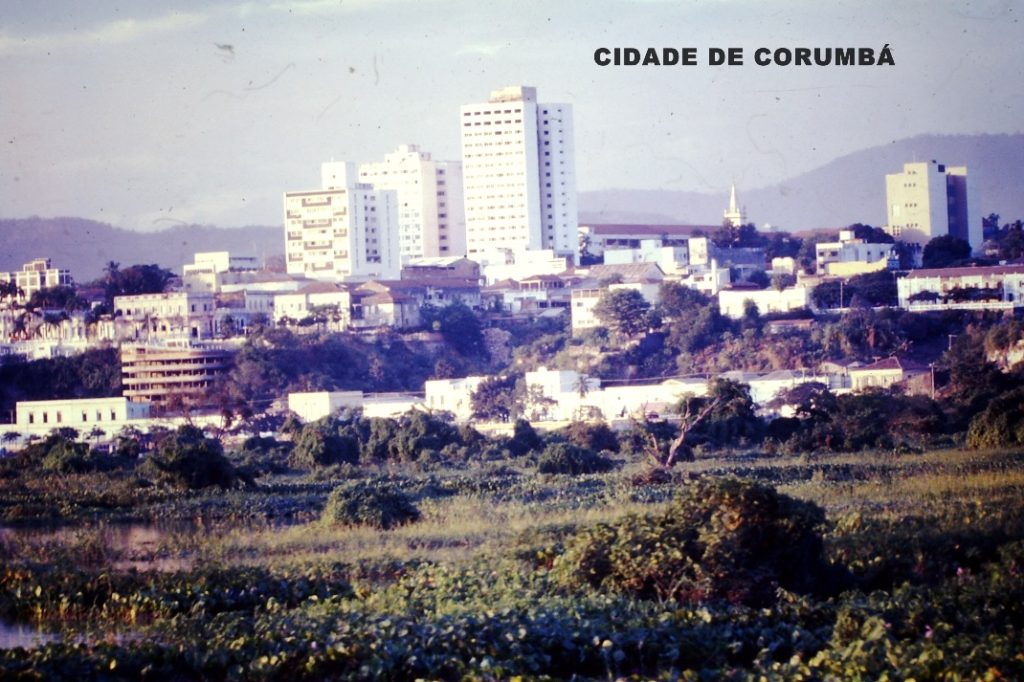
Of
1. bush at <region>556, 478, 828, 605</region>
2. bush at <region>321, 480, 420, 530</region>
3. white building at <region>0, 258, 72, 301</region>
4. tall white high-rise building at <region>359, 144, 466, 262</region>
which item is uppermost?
tall white high-rise building at <region>359, 144, 466, 262</region>

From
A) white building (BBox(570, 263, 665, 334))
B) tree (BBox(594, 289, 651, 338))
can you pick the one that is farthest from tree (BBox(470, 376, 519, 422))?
white building (BBox(570, 263, 665, 334))

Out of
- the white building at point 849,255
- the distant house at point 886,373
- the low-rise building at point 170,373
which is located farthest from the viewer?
the white building at point 849,255

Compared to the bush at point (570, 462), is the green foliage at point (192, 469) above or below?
above

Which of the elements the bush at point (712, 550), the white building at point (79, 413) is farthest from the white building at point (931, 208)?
the bush at point (712, 550)

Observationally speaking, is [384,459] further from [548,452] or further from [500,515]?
[500,515]

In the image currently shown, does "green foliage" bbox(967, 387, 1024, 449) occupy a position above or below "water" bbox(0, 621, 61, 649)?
above

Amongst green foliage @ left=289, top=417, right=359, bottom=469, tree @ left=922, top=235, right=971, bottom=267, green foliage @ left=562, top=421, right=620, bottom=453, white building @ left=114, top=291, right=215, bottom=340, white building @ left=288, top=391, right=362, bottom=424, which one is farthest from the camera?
tree @ left=922, top=235, right=971, bottom=267

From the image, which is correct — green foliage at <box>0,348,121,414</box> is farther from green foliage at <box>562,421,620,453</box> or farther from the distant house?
the distant house

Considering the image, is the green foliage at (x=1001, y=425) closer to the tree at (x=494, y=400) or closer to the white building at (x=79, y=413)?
the tree at (x=494, y=400)
